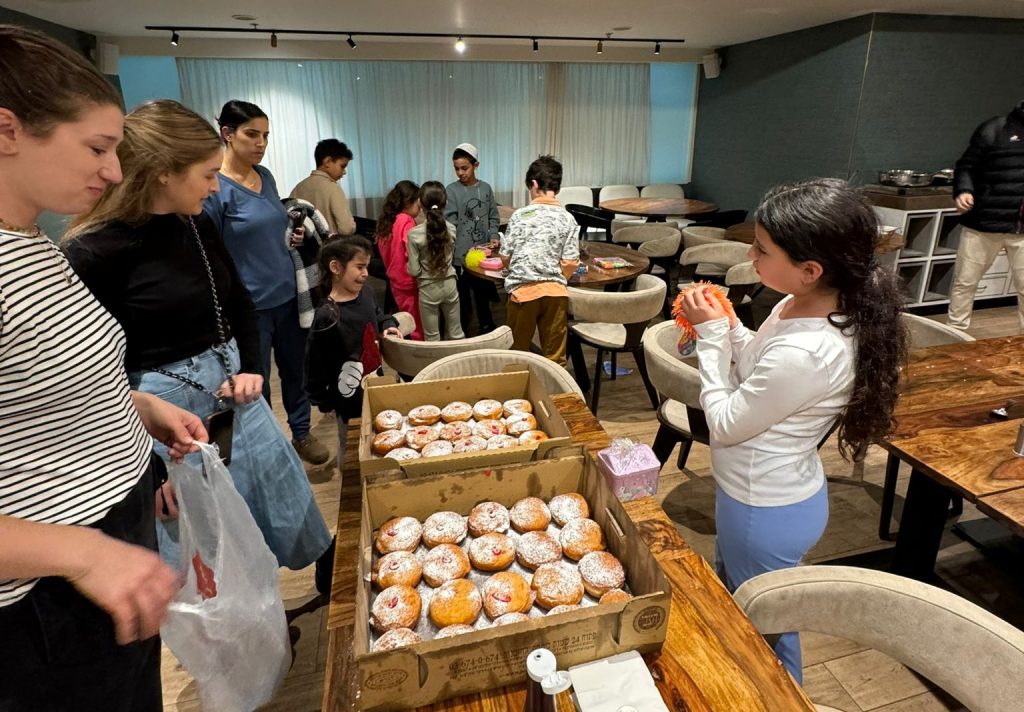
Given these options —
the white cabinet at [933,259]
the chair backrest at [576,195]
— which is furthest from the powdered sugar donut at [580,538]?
the chair backrest at [576,195]

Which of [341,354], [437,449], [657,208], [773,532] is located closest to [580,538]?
[437,449]

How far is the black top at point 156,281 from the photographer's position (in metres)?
1.30

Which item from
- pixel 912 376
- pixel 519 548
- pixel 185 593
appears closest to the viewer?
pixel 519 548

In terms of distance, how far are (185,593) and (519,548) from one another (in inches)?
29.2

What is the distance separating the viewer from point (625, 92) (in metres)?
7.81

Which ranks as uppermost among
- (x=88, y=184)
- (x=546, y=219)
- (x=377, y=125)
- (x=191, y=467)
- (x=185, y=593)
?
(x=377, y=125)

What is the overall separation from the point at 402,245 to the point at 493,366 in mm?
2068

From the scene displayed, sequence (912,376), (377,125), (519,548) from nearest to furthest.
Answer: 1. (519,548)
2. (912,376)
3. (377,125)

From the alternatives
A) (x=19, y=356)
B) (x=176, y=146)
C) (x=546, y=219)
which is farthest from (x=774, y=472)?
(x=546, y=219)

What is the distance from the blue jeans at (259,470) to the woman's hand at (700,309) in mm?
1195

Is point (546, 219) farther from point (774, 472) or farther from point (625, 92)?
point (625, 92)

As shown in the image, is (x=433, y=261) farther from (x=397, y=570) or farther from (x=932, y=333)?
(x=397, y=570)

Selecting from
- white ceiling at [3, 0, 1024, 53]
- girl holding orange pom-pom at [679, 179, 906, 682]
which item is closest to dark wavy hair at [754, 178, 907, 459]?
girl holding orange pom-pom at [679, 179, 906, 682]

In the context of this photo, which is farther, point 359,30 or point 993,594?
point 359,30
